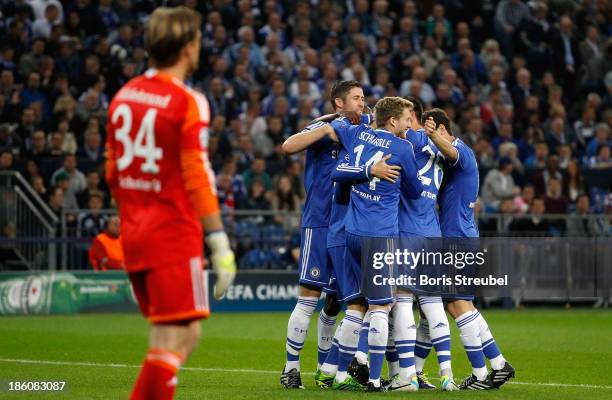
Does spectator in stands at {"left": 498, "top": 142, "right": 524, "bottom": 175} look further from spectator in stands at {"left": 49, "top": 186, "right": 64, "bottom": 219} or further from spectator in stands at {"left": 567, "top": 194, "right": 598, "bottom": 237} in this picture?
spectator in stands at {"left": 49, "top": 186, "right": 64, "bottom": 219}

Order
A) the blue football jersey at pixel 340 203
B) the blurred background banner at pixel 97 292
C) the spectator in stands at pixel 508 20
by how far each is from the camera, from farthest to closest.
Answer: the spectator in stands at pixel 508 20 < the blurred background banner at pixel 97 292 < the blue football jersey at pixel 340 203

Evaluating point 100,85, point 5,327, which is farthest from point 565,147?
point 5,327

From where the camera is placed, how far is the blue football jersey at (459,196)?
35.2ft

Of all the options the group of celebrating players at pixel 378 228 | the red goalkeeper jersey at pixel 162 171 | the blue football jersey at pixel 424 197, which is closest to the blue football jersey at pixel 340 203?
the group of celebrating players at pixel 378 228

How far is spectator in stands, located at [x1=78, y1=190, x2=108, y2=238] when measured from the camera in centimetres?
2053

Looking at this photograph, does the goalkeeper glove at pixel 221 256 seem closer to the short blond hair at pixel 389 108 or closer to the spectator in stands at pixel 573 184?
the short blond hair at pixel 389 108

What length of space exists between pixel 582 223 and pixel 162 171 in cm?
1647

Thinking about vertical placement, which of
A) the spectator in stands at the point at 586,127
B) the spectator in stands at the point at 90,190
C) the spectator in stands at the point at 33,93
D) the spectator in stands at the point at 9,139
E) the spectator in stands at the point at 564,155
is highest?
Answer: the spectator in stands at the point at 33,93

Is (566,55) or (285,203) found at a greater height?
(566,55)

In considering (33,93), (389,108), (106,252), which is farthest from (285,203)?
(389,108)

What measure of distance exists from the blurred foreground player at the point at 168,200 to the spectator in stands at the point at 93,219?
46.4ft

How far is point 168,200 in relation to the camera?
254 inches

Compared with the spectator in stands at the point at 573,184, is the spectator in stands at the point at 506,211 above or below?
below

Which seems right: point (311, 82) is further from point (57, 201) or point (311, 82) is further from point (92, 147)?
point (57, 201)
